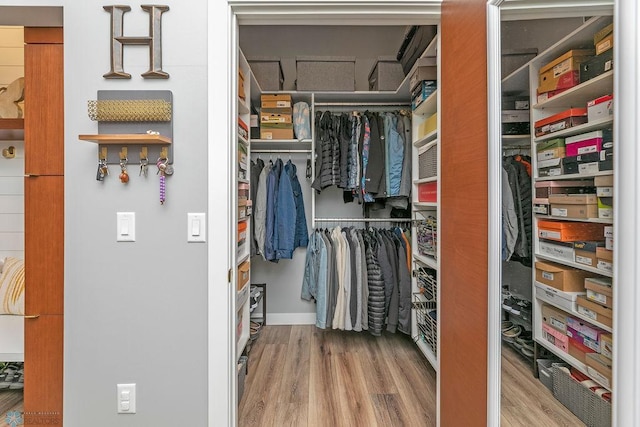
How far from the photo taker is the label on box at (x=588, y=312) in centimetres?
66

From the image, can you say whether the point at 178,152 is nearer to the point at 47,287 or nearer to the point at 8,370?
the point at 47,287

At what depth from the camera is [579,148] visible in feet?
2.28

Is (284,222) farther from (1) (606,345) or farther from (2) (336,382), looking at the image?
(1) (606,345)

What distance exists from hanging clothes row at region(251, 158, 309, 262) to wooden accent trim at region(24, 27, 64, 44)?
1.67 meters

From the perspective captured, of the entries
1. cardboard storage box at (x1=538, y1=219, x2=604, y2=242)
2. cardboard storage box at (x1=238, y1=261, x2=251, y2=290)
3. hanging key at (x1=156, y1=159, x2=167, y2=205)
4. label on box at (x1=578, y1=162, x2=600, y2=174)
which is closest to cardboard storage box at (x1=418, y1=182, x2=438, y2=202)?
cardboard storage box at (x1=238, y1=261, x2=251, y2=290)

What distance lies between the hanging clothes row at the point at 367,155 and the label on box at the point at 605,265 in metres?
2.11

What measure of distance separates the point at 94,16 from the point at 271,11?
2.32 ft

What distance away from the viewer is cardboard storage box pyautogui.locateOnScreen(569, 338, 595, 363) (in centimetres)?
69

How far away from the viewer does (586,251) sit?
26.8 inches

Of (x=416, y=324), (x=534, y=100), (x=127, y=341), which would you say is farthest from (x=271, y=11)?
(x=416, y=324)

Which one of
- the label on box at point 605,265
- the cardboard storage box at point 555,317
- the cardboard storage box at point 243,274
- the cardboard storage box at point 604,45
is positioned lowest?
the cardboard storage box at point 243,274

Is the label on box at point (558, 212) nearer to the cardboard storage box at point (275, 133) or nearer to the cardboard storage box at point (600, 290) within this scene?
the cardboard storage box at point (600, 290)

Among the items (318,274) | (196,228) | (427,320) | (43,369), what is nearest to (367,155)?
(318,274)

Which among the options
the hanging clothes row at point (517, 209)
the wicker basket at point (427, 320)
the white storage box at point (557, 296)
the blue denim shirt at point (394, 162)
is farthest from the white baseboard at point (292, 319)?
the white storage box at point (557, 296)
